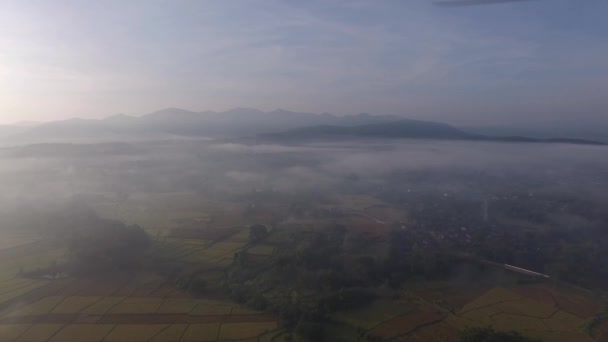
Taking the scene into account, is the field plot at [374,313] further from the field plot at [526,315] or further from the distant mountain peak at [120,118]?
the distant mountain peak at [120,118]

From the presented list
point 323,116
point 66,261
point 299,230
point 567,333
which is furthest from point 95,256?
point 323,116

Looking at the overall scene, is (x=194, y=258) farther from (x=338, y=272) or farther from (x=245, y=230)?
(x=338, y=272)

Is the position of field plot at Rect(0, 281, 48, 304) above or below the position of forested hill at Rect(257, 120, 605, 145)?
below

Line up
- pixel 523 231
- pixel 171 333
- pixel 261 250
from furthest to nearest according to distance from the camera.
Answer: pixel 523 231 → pixel 261 250 → pixel 171 333

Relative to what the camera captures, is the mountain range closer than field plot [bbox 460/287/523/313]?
No

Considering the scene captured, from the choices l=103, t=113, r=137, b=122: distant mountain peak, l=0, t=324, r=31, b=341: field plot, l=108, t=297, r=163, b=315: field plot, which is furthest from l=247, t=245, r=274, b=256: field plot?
l=103, t=113, r=137, b=122: distant mountain peak

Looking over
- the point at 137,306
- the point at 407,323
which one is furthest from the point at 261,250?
the point at 407,323

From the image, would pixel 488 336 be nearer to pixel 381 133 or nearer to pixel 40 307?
pixel 40 307

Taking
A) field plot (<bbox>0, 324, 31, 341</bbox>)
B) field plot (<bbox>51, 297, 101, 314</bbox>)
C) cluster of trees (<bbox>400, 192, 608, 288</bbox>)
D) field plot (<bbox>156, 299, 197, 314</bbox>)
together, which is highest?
cluster of trees (<bbox>400, 192, 608, 288</bbox>)

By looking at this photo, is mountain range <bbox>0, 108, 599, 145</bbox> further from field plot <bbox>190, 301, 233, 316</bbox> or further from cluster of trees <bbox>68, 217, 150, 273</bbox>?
field plot <bbox>190, 301, 233, 316</bbox>
